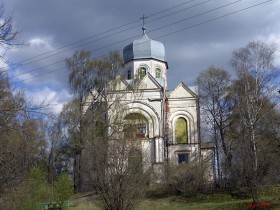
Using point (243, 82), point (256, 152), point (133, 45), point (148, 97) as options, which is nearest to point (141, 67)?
point (133, 45)

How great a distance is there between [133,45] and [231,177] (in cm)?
2107

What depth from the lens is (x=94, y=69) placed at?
3391 centimetres

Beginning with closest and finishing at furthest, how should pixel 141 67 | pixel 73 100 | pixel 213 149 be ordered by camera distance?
pixel 73 100 < pixel 213 149 < pixel 141 67

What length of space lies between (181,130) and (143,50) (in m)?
9.92

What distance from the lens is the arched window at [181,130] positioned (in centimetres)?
4012

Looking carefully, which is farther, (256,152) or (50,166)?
(50,166)

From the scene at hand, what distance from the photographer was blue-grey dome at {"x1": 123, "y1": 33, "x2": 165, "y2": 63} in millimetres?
45494

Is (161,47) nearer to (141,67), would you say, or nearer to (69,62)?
(141,67)

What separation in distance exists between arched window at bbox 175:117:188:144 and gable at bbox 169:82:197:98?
7.19 feet

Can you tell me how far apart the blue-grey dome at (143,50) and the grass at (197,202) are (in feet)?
67.1

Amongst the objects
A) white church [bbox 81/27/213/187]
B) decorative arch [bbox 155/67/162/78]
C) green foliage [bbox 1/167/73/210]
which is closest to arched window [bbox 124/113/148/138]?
white church [bbox 81/27/213/187]

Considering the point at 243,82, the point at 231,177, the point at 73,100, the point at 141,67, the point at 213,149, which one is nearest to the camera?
the point at 231,177

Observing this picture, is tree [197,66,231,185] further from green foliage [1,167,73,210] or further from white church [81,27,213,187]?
green foliage [1,167,73,210]

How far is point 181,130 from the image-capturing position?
133 feet
